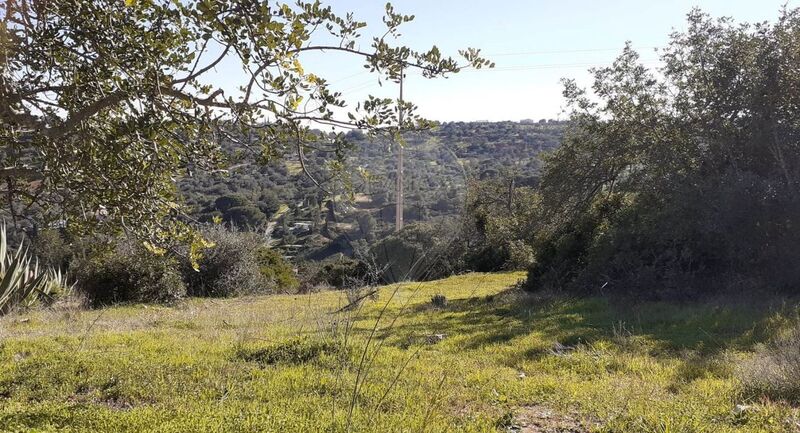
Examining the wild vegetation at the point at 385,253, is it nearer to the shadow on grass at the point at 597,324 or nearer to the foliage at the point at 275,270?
the shadow on grass at the point at 597,324

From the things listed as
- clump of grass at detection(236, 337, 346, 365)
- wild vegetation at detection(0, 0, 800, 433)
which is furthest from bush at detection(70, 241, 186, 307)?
clump of grass at detection(236, 337, 346, 365)

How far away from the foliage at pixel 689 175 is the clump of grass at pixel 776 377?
624 cm

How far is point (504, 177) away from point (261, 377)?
1455 inches

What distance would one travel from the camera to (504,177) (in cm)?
4112

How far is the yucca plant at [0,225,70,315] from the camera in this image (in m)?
10.1

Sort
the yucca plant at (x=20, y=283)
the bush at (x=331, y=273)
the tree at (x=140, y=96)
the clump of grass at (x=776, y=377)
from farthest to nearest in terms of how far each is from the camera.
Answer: the bush at (x=331, y=273) < the yucca plant at (x=20, y=283) < the clump of grass at (x=776, y=377) < the tree at (x=140, y=96)

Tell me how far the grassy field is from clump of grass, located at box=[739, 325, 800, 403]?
0.70ft

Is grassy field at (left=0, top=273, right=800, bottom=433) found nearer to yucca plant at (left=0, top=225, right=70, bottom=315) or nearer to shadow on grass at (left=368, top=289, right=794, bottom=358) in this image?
shadow on grass at (left=368, top=289, right=794, bottom=358)

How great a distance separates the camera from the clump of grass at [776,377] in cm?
516

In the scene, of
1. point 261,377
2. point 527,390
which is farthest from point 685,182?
point 261,377

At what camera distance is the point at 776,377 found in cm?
537

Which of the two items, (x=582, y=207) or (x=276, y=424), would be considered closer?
(x=276, y=424)

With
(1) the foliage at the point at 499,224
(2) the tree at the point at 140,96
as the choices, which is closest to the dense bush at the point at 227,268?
(1) the foliage at the point at 499,224

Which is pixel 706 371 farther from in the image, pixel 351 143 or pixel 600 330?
pixel 351 143
